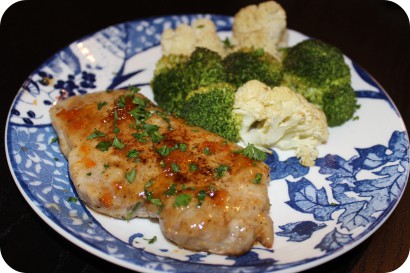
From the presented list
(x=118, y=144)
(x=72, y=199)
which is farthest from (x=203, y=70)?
(x=72, y=199)

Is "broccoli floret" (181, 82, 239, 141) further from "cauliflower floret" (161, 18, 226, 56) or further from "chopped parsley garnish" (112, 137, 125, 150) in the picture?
"cauliflower floret" (161, 18, 226, 56)

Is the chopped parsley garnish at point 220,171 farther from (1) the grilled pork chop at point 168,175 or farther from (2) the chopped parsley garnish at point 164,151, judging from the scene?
(2) the chopped parsley garnish at point 164,151

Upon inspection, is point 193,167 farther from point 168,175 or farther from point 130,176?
point 130,176

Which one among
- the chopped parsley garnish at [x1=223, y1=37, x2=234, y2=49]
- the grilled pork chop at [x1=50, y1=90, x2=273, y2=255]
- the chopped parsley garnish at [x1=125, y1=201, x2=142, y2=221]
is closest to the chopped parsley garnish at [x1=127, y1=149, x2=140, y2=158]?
the grilled pork chop at [x1=50, y1=90, x2=273, y2=255]

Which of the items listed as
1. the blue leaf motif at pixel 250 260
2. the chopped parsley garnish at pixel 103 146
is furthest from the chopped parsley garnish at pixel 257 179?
the chopped parsley garnish at pixel 103 146

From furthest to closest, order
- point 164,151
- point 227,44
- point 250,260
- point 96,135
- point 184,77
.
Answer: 1. point 227,44
2. point 184,77
3. point 96,135
4. point 164,151
5. point 250,260

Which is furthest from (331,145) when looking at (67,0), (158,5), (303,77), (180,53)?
(67,0)
